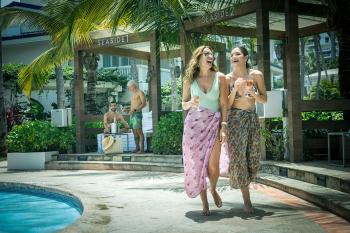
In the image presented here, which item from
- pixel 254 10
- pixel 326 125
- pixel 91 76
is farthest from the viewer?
pixel 91 76

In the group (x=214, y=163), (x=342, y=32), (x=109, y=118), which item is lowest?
(x=214, y=163)

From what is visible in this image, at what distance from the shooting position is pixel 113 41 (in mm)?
13570

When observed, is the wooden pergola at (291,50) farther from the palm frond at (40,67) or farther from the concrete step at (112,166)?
the palm frond at (40,67)

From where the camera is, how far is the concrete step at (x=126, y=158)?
11.5m

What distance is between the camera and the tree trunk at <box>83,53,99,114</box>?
1556 cm

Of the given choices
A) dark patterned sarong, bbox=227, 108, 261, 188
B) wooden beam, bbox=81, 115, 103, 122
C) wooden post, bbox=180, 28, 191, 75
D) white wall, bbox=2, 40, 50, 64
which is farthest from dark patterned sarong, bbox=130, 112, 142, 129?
white wall, bbox=2, 40, 50, 64

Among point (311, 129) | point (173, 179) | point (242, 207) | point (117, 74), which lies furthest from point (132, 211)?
point (117, 74)

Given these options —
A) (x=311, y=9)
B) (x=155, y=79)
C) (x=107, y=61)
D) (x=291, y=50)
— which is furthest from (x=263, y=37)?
(x=107, y=61)

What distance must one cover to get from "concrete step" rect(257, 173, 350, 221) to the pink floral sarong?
4.69ft

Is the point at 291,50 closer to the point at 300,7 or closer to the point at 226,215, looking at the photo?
the point at 300,7

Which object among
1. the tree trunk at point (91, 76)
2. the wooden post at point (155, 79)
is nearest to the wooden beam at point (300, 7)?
the wooden post at point (155, 79)

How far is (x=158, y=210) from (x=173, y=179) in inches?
133

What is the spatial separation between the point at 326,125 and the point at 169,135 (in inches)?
154

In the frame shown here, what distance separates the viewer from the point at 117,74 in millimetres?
27891
